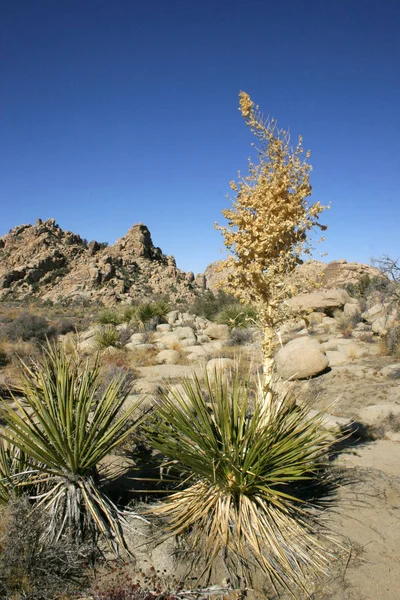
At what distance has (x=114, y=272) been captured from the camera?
42.7m

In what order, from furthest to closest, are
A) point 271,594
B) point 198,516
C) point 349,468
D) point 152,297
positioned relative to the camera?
point 152,297, point 349,468, point 198,516, point 271,594

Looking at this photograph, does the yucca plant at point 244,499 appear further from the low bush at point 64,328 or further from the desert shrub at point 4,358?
the low bush at point 64,328

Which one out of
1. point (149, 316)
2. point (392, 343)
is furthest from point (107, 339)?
point (392, 343)

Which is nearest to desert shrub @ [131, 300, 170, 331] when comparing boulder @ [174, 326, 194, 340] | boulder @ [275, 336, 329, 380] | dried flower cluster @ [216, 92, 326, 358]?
boulder @ [174, 326, 194, 340]

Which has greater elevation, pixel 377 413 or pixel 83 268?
pixel 83 268

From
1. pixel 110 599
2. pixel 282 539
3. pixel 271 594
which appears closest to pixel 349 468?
pixel 282 539

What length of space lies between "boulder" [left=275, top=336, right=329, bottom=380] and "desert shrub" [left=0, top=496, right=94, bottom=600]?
8.21m

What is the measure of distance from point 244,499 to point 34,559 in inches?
68.8

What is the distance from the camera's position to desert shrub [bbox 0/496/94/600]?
2.70 metres

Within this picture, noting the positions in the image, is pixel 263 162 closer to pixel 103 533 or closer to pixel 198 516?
pixel 198 516

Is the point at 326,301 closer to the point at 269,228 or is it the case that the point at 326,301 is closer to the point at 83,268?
the point at 269,228

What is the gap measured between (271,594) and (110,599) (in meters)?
1.22

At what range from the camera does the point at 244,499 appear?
11.1 feet

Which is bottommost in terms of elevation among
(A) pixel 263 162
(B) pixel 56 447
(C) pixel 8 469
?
(C) pixel 8 469
